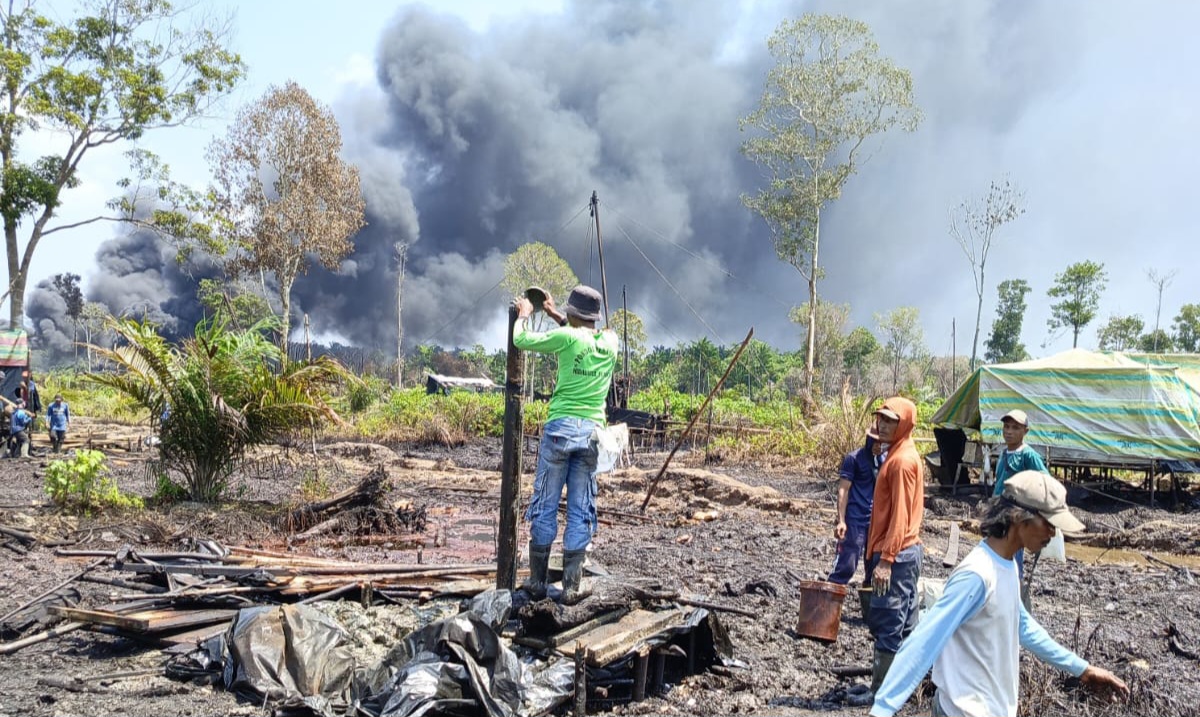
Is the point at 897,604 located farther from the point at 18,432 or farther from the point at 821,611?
the point at 18,432

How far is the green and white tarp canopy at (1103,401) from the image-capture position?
13.4 metres

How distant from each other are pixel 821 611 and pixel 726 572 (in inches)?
90.5

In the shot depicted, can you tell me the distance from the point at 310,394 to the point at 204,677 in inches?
238

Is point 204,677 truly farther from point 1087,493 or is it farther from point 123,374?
point 1087,493

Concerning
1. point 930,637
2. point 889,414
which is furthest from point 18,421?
point 930,637

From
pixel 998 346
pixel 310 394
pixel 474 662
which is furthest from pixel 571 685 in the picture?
pixel 998 346

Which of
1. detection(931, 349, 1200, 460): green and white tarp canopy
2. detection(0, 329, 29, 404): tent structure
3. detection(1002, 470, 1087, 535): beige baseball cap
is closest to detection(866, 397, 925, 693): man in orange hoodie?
detection(1002, 470, 1087, 535): beige baseball cap

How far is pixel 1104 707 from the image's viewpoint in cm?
436

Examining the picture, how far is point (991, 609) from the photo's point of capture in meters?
2.63

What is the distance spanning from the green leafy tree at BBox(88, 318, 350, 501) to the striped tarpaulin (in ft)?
43.3

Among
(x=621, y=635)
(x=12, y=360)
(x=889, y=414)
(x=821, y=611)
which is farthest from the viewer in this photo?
(x=12, y=360)

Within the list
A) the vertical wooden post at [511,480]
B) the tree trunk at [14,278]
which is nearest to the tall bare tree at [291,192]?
the tree trunk at [14,278]

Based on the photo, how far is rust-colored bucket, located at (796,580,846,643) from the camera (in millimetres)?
5410

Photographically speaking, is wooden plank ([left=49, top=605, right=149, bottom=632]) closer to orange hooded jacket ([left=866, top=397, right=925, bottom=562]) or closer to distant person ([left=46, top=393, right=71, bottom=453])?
orange hooded jacket ([left=866, top=397, right=925, bottom=562])
